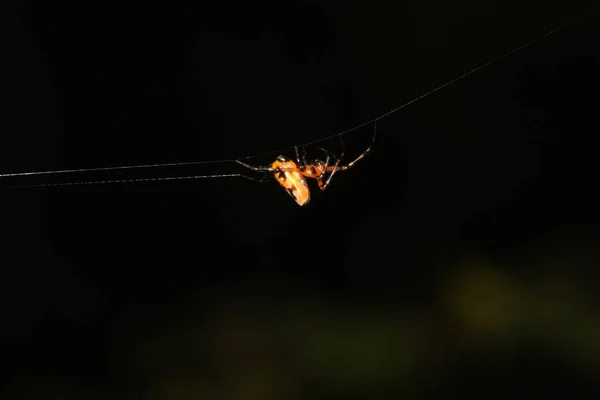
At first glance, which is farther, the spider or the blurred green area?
the blurred green area

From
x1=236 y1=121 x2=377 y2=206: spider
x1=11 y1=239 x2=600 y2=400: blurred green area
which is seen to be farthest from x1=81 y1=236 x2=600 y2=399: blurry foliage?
x1=236 y1=121 x2=377 y2=206: spider

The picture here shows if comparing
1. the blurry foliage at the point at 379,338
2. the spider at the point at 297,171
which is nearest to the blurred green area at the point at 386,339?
the blurry foliage at the point at 379,338

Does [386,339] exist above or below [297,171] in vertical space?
below

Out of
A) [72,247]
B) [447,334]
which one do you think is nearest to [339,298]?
[447,334]

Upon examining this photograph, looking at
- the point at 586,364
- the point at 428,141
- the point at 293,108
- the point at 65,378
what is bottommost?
the point at 586,364

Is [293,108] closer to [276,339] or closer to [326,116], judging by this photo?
[326,116]

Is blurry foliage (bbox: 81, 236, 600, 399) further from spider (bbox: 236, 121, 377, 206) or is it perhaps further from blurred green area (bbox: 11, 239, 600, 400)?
spider (bbox: 236, 121, 377, 206)

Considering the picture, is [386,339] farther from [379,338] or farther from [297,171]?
[297,171]

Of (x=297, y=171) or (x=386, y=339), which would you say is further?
(x=386, y=339)

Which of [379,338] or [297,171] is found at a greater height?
[297,171]

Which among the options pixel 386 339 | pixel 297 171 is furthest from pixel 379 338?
pixel 297 171

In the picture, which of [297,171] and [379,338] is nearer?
[297,171]
